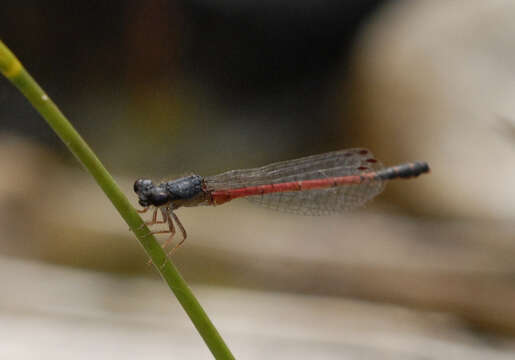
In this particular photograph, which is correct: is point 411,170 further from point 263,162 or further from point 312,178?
point 263,162

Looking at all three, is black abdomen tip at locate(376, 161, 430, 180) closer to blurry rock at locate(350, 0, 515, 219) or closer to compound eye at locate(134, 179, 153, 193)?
compound eye at locate(134, 179, 153, 193)

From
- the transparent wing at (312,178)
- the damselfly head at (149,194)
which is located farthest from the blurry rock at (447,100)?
the damselfly head at (149,194)

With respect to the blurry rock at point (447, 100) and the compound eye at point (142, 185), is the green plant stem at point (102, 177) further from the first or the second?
the blurry rock at point (447, 100)

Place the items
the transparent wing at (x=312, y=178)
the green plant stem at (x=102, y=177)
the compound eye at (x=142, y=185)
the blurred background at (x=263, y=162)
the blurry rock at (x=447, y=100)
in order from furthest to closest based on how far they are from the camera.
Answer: the blurry rock at (x=447, y=100) → the blurred background at (x=263, y=162) → the transparent wing at (x=312, y=178) → the compound eye at (x=142, y=185) → the green plant stem at (x=102, y=177)

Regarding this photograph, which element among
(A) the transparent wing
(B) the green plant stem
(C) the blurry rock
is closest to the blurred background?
(C) the blurry rock

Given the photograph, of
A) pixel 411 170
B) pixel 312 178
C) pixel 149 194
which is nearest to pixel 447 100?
pixel 312 178

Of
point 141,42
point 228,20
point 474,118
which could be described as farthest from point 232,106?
point 474,118
